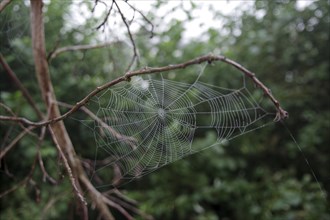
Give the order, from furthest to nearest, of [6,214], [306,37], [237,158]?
[306,37] < [237,158] < [6,214]

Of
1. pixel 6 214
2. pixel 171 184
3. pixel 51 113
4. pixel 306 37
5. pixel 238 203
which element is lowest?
pixel 238 203

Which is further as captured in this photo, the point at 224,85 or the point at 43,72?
the point at 224,85

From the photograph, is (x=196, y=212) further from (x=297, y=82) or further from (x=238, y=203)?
(x=297, y=82)

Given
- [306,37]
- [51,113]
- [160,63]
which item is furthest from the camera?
[306,37]

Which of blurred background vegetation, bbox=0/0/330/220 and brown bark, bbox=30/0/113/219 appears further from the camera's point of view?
blurred background vegetation, bbox=0/0/330/220

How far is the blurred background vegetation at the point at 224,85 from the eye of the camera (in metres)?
2.45

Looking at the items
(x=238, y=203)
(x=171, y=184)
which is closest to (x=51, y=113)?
(x=171, y=184)

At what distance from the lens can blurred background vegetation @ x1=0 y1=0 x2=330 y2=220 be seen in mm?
2451

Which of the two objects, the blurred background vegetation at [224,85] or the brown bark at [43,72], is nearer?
the brown bark at [43,72]

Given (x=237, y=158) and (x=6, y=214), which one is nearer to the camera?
(x=6, y=214)

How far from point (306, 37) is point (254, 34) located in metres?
0.46

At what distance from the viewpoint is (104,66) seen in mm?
2807

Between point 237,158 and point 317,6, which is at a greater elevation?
point 317,6

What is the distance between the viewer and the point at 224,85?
2.96 m
